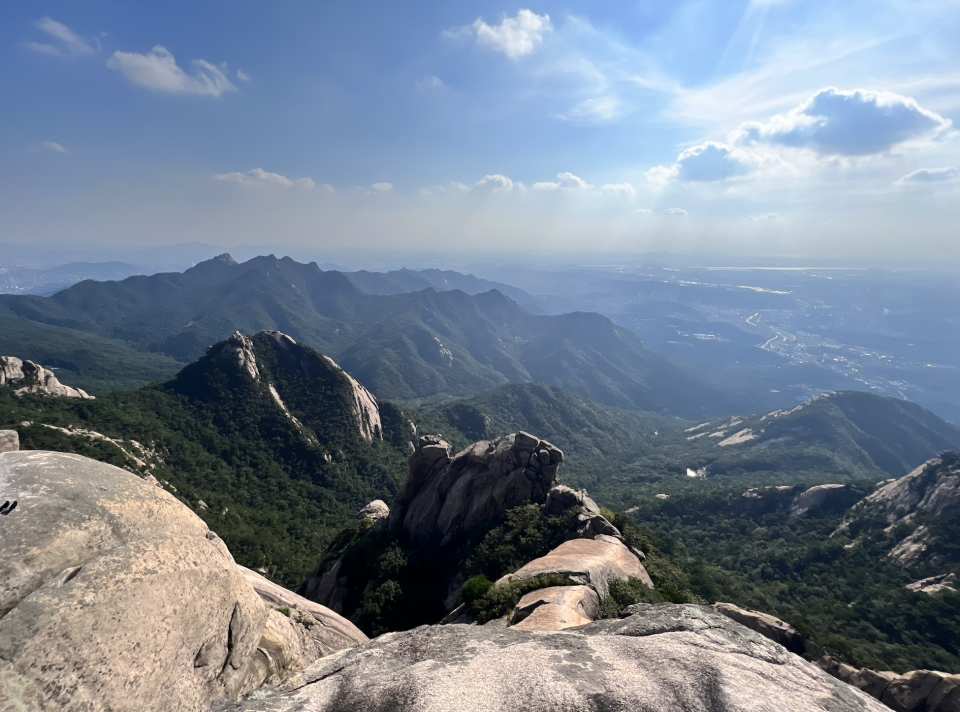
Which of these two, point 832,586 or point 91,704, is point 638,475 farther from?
point 91,704

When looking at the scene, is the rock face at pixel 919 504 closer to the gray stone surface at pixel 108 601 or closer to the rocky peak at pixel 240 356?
the gray stone surface at pixel 108 601

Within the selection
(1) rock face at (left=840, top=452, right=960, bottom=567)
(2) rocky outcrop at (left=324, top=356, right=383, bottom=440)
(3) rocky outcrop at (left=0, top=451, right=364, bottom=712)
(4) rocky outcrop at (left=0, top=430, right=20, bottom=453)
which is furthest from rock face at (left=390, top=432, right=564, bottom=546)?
(1) rock face at (left=840, top=452, right=960, bottom=567)

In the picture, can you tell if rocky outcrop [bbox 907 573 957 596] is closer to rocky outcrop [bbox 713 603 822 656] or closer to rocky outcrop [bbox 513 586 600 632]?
rocky outcrop [bbox 713 603 822 656]

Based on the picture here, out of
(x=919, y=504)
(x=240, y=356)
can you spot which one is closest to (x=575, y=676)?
(x=919, y=504)

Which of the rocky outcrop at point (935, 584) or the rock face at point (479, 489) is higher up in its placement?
the rock face at point (479, 489)

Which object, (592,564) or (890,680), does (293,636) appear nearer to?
(592,564)

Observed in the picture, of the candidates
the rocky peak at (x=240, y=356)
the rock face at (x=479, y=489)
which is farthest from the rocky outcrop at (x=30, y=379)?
the rock face at (x=479, y=489)
